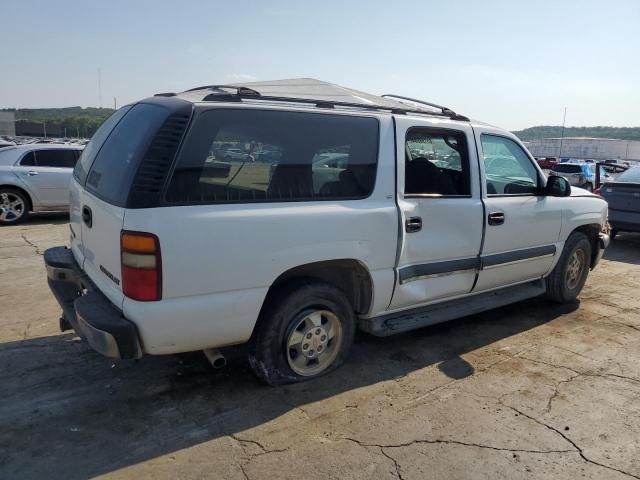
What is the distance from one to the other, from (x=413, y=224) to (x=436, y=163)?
0.79 metres

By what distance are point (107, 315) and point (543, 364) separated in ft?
11.0

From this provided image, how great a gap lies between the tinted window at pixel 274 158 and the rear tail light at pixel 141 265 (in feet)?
0.91

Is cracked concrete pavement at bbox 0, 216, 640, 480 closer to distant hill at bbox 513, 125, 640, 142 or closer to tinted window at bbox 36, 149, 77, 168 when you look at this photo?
tinted window at bbox 36, 149, 77, 168

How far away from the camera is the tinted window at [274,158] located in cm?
298

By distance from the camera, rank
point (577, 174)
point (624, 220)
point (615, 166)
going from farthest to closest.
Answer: point (577, 174) → point (615, 166) → point (624, 220)

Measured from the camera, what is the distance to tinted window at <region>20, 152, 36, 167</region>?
1031 cm

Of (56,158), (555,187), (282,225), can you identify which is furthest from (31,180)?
(555,187)

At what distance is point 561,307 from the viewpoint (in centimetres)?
571

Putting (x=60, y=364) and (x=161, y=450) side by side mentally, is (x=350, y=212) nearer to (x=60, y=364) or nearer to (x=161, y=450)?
(x=161, y=450)

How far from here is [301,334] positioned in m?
3.55

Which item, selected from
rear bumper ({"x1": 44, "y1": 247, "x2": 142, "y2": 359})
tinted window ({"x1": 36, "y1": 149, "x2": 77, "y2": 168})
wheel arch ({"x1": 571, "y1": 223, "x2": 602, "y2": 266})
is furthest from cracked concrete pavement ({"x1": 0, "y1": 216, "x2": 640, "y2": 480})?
tinted window ({"x1": 36, "y1": 149, "x2": 77, "y2": 168})

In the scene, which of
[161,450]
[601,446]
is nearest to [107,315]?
[161,450]

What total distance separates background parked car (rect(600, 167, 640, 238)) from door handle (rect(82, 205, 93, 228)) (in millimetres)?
9465

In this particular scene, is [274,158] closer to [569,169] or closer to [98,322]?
[98,322]
